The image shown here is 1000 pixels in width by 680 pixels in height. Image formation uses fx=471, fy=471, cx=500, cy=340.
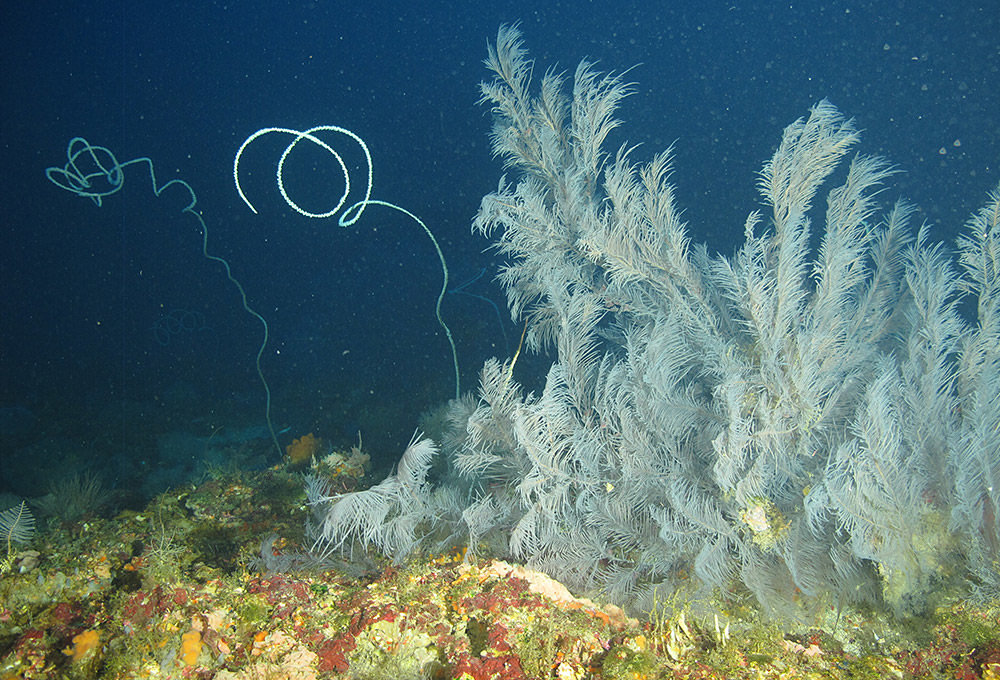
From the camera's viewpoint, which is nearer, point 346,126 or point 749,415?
point 749,415

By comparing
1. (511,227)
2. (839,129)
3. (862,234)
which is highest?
(839,129)

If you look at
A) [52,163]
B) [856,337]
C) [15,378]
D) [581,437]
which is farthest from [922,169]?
[52,163]

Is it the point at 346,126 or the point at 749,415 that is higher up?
the point at 346,126

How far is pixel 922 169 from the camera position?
27281 mm

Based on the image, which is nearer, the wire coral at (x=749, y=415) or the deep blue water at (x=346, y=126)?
the wire coral at (x=749, y=415)

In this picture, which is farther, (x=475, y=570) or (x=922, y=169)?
(x=922, y=169)

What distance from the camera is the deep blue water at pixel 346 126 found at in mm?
22812

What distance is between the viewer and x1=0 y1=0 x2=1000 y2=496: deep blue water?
74.8 feet

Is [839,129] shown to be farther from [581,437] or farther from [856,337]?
[581,437]

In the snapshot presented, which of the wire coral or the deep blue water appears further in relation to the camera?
the deep blue water

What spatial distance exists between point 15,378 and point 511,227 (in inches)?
851

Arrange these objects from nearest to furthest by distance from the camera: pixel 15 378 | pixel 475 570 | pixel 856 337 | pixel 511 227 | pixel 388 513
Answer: pixel 475 570
pixel 388 513
pixel 856 337
pixel 511 227
pixel 15 378

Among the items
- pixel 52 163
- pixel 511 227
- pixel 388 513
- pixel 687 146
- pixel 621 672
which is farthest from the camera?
pixel 687 146

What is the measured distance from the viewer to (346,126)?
94.2 feet
